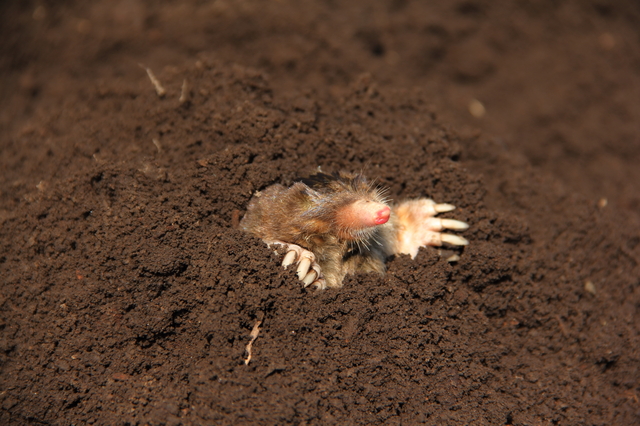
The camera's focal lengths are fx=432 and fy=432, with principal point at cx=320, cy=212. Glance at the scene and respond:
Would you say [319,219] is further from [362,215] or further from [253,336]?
[253,336]

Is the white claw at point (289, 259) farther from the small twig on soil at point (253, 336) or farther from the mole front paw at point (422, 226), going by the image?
the mole front paw at point (422, 226)

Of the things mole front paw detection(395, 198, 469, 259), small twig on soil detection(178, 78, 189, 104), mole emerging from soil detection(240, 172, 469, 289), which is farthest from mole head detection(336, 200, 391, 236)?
small twig on soil detection(178, 78, 189, 104)

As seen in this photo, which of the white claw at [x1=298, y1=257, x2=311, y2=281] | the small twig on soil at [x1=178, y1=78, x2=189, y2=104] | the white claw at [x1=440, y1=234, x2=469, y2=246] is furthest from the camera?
the small twig on soil at [x1=178, y1=78, x2=189, y2=104]

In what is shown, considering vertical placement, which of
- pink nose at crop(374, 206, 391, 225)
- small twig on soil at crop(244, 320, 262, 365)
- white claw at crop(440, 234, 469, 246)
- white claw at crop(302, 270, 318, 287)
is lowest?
white claw at crop(440, 234, 469, 246)

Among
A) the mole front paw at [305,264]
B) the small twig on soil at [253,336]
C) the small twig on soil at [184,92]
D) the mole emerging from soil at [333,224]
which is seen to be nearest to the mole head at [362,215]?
the mole emerging from soil at [333,224]

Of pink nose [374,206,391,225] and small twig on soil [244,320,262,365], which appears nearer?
small twig on soil [244,320,262,365]

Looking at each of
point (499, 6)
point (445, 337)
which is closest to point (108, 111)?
point (445, 337)

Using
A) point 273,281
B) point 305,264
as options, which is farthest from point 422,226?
point 273,281

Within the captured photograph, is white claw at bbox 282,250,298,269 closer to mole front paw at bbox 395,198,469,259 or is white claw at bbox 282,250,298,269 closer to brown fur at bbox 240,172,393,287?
brown fur at bbox 240,172,393,287
